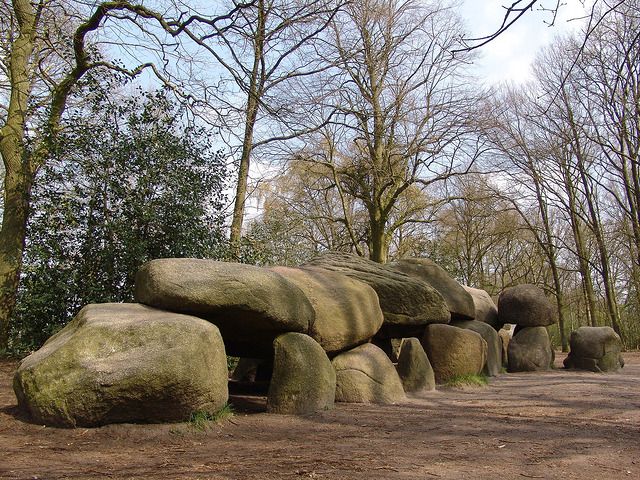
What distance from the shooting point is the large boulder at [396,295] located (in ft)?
28.8

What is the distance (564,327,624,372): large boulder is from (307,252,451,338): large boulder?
16.7ft

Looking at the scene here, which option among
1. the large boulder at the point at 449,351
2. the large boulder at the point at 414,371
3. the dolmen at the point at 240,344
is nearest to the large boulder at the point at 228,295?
the dolmen at the point at 240,344

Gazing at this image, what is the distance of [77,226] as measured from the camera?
8.61 meters

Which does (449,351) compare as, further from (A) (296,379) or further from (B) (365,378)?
(A) (296,379)

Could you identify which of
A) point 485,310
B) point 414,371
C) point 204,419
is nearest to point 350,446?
point 204,419

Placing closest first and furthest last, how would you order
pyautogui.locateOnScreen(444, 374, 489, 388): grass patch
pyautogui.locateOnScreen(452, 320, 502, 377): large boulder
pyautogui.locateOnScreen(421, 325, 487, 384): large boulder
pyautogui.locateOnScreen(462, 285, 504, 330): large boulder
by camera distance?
pyautogui.locateOnScreen(444, 374, 489, 388): grass patch
pyautogui.locateOnScreen(421, 325, 487, 384): large boulder
pyautogui.locateOnScreen(452, 320, 502, 377): large boulder
pyautogui.locateOnScreen(462, 285, 504, 330): large boulder

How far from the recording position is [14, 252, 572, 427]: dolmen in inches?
186

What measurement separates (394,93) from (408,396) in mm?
11052

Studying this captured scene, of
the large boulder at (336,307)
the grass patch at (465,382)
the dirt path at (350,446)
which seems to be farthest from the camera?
the grass patch at (465,382)

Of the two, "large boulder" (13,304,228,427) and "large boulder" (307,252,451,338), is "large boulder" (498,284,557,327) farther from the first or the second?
"large boulder" (13,304,228,427)

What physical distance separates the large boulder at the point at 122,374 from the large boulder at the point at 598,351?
10.4 metres

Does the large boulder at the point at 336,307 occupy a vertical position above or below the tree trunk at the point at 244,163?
below

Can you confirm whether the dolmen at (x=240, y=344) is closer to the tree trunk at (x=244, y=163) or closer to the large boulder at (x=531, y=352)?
the tree trunk at (x=244, y=163)

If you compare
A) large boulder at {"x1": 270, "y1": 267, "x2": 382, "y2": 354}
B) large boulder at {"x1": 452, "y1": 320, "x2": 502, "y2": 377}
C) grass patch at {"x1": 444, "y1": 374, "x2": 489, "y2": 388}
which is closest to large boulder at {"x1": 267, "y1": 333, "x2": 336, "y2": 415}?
large boulder at {"x1": 270, "y1": 267, "x2": 382, "y2": 354}
